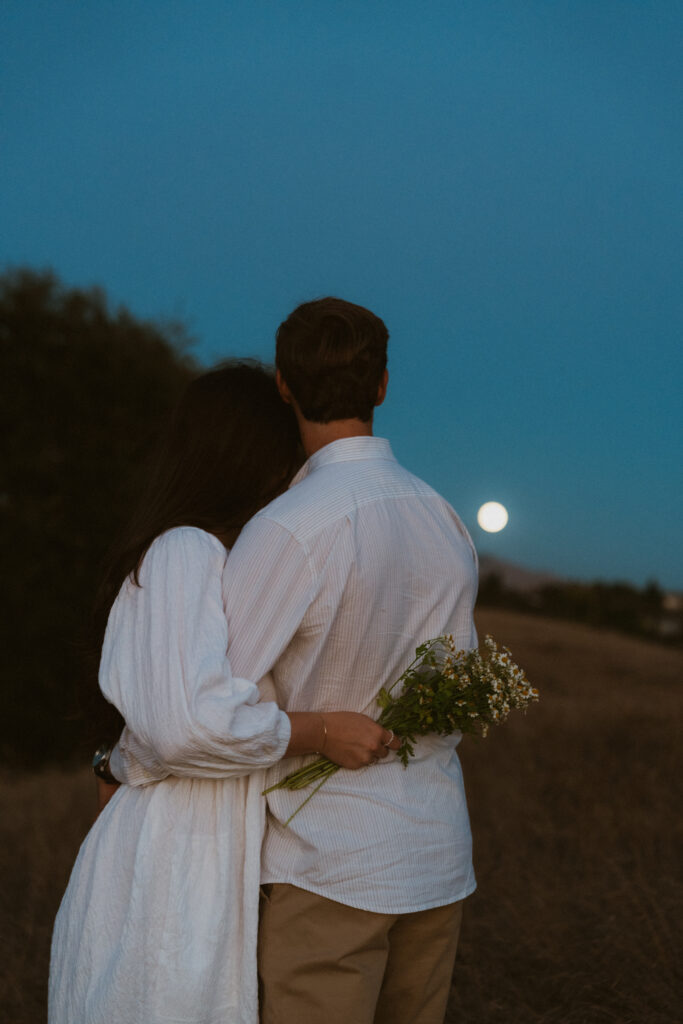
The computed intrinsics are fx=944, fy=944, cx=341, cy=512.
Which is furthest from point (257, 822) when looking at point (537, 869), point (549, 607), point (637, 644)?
point (549, 607)

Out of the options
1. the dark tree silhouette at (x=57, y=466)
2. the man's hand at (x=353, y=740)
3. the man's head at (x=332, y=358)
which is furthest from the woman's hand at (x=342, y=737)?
the dark tree silhouette at (x=57, y=466)

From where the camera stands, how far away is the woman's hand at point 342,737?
6.05ft

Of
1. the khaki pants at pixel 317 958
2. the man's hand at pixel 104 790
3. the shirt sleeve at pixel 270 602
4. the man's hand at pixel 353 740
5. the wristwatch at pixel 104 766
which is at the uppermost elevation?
the shirt sleeve at pixel 270 602

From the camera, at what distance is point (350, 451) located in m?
2.01

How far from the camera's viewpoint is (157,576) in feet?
6.08

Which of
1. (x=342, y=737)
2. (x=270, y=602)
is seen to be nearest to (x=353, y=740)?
(x=342, y=737)

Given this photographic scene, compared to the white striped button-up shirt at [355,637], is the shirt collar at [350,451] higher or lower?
higher

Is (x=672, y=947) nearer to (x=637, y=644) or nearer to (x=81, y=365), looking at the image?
(x=81, y=365)

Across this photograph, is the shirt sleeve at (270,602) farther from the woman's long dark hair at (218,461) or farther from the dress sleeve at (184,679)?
the woman's long dark hair at (218,461)

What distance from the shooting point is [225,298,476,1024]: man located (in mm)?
1835

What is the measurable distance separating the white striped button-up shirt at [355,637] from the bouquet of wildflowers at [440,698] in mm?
30

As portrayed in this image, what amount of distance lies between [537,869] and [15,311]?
6.44 m

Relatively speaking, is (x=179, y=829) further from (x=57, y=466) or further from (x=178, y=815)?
(x=57, y=466)

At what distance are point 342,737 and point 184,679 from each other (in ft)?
1.13
